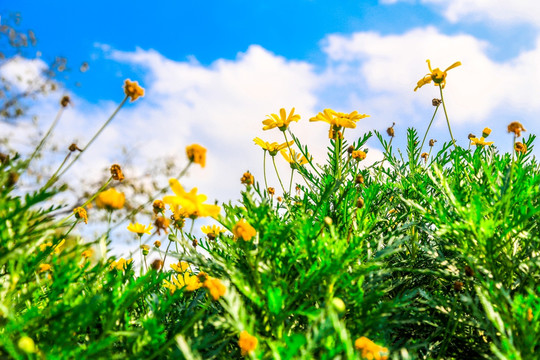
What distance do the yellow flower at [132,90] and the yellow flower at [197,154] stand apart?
345 millimetres

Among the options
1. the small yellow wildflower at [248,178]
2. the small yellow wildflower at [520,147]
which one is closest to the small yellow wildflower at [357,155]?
the small yellow wildflower at [248,178]

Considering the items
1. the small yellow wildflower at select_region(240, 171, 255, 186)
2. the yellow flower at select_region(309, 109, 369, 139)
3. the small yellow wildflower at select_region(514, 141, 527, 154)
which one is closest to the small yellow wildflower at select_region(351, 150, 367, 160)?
the yellow flower at select_region(309, 109, 369, 139)

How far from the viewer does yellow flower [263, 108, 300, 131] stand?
1.87 metres

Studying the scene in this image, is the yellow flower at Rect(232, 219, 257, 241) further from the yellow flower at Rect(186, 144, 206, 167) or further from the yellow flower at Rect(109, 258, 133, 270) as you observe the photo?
the yellow flower at Rect(109, 258, 133, 270)

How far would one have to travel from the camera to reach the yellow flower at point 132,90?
1340mm

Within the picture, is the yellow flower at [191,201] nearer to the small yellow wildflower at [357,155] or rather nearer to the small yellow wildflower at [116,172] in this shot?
the small yellow wildflower at [116,172]

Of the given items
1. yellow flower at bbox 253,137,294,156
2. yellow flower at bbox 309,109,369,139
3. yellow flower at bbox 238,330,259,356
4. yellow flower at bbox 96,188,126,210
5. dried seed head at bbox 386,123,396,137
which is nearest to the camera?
yellow flower at bbox 238,330,259,356

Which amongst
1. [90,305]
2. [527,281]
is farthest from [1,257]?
[527,281]

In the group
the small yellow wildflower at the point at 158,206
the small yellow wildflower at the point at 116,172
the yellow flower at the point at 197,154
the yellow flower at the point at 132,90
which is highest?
the yellow flower at the point at 132,90

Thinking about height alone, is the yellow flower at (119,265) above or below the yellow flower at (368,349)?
above

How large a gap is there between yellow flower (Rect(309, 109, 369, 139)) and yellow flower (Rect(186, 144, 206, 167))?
691 mm

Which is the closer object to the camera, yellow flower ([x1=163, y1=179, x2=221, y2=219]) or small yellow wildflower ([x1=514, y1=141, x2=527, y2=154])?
yellow flower ([x1=163, y1=179, x2=221, y2=219])

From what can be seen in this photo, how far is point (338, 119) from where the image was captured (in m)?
1.66

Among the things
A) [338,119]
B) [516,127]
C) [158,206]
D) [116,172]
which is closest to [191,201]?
[116,172]
